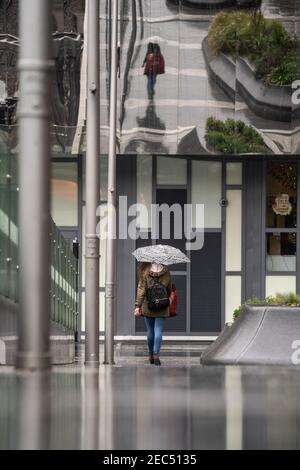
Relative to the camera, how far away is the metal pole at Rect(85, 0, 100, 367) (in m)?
19.8

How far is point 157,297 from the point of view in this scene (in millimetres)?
21469

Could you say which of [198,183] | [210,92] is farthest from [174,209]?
[210,92]

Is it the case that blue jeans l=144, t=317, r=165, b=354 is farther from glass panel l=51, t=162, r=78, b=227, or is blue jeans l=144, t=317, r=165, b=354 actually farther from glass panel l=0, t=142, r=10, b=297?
glass panel l=51, t=162, r=78, b=227

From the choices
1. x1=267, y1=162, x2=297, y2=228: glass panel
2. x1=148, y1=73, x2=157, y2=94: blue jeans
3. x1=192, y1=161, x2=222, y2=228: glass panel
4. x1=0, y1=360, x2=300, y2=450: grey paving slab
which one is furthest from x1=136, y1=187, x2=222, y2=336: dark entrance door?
x1=0, y1=360, x2=300, y2=450: grey paving slab

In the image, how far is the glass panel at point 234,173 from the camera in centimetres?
3584

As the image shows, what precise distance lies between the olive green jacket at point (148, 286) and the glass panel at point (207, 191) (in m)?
13.6

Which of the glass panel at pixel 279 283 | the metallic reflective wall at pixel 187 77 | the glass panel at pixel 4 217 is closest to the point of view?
the glass panel at pixel 4 217

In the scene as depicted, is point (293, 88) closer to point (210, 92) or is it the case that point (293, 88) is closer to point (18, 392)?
point (210, 92)

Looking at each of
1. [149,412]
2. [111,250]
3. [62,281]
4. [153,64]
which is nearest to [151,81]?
[153,64]

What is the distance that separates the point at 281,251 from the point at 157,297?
14677 millimetres

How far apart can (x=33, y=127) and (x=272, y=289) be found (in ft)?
95.1

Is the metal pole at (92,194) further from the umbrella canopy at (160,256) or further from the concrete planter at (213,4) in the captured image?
the concrete planter at (213,4)

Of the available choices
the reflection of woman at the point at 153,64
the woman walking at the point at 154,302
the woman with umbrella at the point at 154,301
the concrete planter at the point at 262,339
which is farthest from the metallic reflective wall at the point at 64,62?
the concrete planter at the point at 262,339
